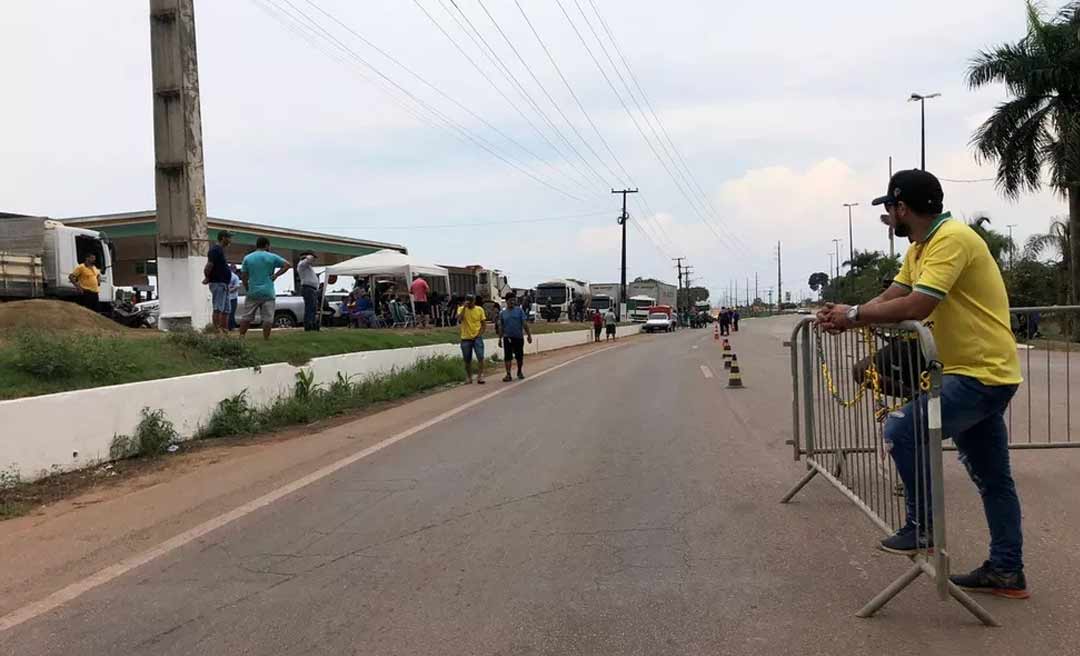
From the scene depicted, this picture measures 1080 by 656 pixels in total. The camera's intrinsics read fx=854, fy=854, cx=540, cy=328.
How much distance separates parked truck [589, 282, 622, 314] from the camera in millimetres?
66188

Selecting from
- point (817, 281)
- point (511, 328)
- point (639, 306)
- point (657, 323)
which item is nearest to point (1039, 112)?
point (511, 328)

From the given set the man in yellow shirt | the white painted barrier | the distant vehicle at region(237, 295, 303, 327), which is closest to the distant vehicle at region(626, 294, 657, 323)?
the distant vehicle at region(237, 295, 303, 327)

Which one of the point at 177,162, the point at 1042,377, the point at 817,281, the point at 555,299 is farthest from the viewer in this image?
the point at 817,281

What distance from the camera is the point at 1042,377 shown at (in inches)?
396

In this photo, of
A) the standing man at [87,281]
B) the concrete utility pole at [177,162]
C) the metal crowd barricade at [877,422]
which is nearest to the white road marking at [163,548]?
the metal crowd barricade at [877,422]

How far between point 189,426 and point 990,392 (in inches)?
342

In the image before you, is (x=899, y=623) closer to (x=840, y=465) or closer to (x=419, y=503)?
(x=840, y=465)

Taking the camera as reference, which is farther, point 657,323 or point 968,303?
point 657,323

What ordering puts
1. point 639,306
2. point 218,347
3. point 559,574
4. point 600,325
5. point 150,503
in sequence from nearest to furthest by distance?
1. point 559,574
2. point 150,503
3. point 218,347
4. point 600,325
5. point 639,306

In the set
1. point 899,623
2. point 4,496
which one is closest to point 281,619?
point 899,623

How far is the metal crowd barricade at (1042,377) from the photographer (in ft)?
26.2

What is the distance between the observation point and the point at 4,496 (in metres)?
7.03

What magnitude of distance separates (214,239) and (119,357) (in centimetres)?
2936

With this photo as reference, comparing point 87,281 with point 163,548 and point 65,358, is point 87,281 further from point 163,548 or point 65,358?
point 163,548
